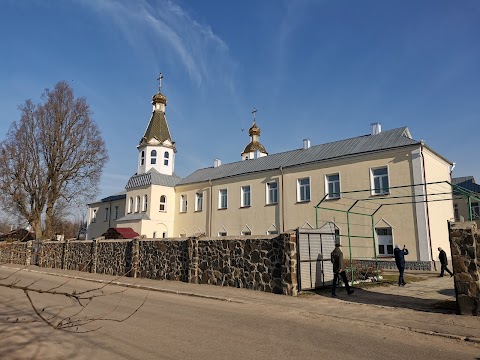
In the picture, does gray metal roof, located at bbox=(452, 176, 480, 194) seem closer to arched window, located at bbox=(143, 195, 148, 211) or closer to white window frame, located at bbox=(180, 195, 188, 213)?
white window frame, located at bbox=(180, 195, 188, 213)

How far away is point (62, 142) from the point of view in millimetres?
34188

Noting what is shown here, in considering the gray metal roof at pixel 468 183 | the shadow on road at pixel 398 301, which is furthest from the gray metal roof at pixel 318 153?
the gray metal roof at pixel 468 183

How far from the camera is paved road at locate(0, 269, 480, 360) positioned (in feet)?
19.8

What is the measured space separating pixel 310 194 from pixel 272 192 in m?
3.80

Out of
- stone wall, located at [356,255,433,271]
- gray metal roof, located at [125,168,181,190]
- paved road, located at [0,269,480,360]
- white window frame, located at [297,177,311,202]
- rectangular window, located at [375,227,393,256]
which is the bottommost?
paved road, located at [0,269,480,360]

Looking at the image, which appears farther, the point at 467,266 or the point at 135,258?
the point at 135,258

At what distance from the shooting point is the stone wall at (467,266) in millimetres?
8734

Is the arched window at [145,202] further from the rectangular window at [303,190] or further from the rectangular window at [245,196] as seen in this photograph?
the rectangular window at [303,190]

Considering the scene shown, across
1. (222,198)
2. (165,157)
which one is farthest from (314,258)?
(165,157)

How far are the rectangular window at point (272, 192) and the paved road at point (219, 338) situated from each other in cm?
1973

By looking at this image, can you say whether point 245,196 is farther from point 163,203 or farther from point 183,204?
point 163,203

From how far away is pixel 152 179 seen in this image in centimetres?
3716

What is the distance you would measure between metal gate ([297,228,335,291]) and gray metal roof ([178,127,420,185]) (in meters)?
11.7

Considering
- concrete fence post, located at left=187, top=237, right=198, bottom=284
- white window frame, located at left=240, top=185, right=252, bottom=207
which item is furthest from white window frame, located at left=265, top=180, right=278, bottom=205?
concrete fence post, located at left=187, top=237, right=198, bottom=284
